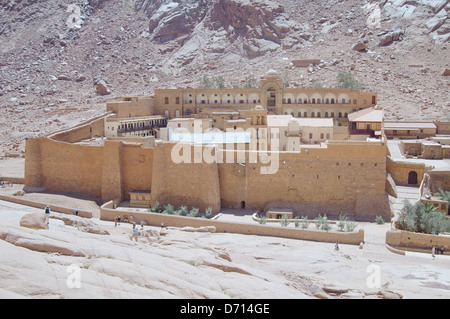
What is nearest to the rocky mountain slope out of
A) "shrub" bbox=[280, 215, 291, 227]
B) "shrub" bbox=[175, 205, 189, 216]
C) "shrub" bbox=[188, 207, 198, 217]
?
"shrub" bbox=[175, 205, 189, 216]

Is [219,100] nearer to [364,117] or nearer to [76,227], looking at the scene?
[364,117]

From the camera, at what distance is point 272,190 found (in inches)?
987

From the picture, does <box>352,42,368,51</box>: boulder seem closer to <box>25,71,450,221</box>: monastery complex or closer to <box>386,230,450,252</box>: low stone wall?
<box>25,71,450,221</box>: monastery complex

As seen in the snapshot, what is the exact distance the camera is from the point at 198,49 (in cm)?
6378

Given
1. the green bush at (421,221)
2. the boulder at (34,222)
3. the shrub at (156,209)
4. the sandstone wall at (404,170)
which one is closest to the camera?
the boulder at (34,222)

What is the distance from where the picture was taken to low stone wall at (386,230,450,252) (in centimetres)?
2038

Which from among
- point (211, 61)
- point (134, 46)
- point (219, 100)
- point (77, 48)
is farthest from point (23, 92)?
point (219, 100)

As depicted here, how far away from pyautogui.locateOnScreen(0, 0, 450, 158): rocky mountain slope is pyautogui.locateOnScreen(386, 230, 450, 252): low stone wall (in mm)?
22896

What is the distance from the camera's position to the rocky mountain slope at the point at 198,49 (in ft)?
160

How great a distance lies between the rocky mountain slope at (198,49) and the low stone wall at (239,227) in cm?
2072

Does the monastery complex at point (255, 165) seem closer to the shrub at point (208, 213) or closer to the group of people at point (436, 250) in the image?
the shrub at point (208, 213)

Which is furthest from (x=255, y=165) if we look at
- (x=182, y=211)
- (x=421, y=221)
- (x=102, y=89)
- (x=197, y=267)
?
(x=102, y=89)

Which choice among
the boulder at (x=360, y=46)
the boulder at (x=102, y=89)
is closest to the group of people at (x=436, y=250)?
the boulder at (x=360, y=46)

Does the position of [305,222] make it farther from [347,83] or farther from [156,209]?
[347,83]
